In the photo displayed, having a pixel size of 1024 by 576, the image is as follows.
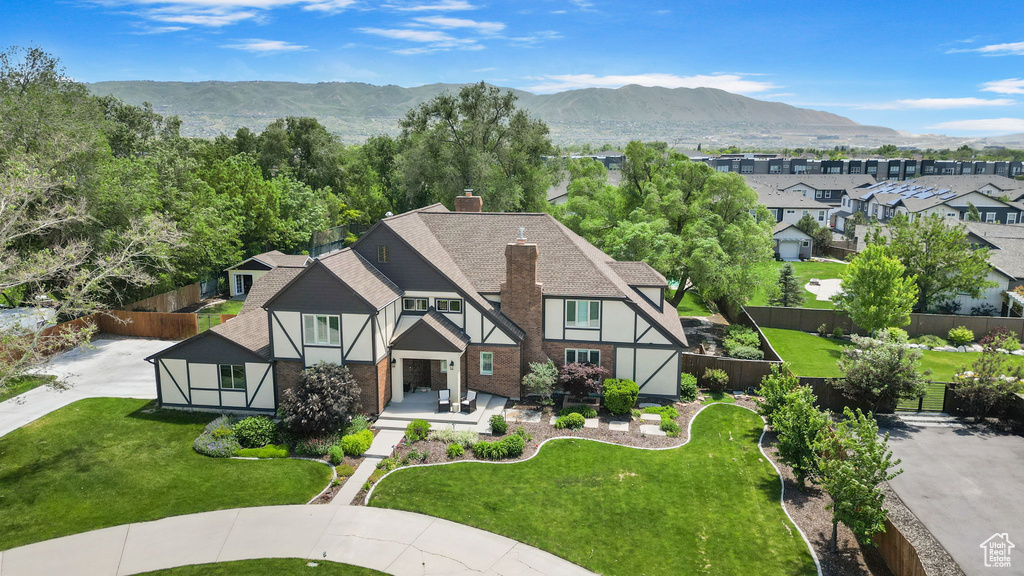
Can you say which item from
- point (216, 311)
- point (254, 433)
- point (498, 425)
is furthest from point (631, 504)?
point (216, 311)

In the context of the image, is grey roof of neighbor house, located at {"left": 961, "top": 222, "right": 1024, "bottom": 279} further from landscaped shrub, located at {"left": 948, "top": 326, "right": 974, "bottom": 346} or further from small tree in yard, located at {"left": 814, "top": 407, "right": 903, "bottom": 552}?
small tree in yard, located at {"left": 814, "top": 407, "right": 903, "bottom": 552}

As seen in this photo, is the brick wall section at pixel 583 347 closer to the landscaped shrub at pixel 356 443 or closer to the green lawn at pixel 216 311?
the landscaped shrub at pixel 356 443

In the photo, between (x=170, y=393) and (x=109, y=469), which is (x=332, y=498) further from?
(x=170, y=393)

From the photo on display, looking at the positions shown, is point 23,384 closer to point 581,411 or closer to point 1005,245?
point 581,411

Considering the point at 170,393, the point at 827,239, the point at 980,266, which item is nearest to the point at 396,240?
the point at 170,393

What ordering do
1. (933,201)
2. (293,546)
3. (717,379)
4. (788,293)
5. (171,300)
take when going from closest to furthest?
(293,546)
(717,379)
(171,300)
(788,293)
(933,201)

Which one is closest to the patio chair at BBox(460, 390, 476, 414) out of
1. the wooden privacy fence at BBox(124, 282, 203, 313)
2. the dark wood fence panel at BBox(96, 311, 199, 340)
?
the dark wood fence panel at BBox(96, 311, 199, 340)
